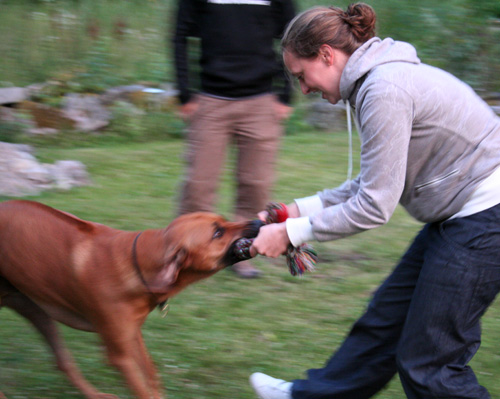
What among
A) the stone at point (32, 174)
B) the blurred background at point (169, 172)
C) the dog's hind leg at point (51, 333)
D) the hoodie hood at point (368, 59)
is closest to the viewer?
the hoodie hood at point (368, 59)

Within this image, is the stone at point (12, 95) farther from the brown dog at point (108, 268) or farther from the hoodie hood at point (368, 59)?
the hoodie hood at point (368, 59)

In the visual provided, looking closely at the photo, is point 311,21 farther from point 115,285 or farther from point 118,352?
point 118,352

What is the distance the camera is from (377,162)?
2.55 m

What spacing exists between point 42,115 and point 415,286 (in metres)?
7.86

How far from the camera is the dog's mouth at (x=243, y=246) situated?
344 centimetres

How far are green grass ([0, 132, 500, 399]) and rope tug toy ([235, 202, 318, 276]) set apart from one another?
978 millimetres

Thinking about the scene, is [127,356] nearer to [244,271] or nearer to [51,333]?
[51,333]

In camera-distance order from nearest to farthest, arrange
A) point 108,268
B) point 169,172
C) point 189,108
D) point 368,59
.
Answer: point 368,59, point 108,268, point 189,108, point 169,172

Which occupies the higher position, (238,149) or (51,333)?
(238,149)

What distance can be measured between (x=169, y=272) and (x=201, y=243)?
25 centimetres

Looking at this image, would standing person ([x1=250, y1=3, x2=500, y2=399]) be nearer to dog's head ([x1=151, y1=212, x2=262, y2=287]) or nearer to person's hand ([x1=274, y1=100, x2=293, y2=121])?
dog's head ([x1=151, y1=212, x2=262, y2=287])

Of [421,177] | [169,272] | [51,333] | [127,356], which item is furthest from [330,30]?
[51,333]

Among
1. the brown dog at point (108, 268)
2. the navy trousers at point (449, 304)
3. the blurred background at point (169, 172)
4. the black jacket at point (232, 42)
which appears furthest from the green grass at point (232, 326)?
the black jacket at point (232, 42)

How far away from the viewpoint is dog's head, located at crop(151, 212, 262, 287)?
3.49 m
